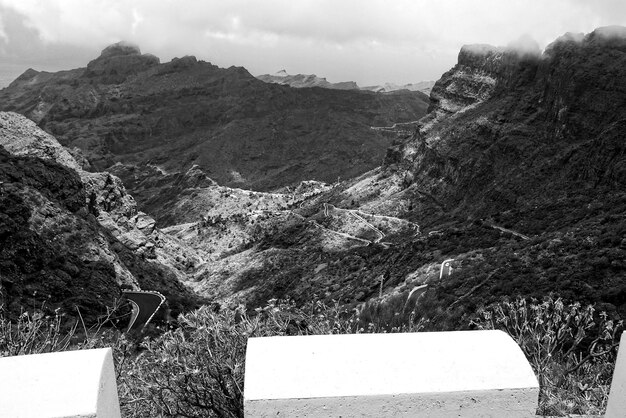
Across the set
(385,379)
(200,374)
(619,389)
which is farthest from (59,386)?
(619,389)

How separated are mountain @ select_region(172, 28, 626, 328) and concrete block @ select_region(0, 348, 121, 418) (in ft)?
70.6

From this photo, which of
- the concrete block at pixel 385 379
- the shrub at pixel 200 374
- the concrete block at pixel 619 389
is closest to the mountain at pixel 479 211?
the shrub at pixel 200 374

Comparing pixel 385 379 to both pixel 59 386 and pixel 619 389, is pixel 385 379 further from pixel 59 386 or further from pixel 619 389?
pixel 59 386

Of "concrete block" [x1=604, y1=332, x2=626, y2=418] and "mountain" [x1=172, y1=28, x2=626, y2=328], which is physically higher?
"concrete block" [x1=604, y1=332, x2=626, y2=418]

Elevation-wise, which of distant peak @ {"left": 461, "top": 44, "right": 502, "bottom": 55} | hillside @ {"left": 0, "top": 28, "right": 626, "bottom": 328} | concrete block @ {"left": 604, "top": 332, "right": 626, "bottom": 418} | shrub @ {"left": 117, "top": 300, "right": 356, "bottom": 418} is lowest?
hillside @ {"left": 0, "top": 28, "right": 626, "bottom": 328}

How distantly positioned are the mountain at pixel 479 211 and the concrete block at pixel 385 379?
20159 millimetres

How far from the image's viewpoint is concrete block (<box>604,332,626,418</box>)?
15.8 feet

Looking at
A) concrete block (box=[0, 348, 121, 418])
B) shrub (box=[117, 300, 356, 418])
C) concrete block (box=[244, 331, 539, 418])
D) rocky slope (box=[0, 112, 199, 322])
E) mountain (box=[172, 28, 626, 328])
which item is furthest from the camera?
mountain (box=[172, 28, 626, 328])

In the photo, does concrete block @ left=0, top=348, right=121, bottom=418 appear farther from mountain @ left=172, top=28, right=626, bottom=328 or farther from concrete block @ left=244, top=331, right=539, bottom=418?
mountain @ left=172, top=28, right=626, bottom=328

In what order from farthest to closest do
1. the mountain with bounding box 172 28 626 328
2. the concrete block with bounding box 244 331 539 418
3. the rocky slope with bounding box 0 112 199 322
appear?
the mountain with bounding box 172 28 626 328
the rocky slope with bounding box 0 112 199 322
the concrete block with bounding box 244 331 539 418

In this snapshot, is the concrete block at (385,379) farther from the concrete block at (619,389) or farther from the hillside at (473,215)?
the hillside at (473,215)

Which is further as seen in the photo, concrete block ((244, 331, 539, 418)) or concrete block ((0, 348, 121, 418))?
concrete block ((244, 331, 539, 418))

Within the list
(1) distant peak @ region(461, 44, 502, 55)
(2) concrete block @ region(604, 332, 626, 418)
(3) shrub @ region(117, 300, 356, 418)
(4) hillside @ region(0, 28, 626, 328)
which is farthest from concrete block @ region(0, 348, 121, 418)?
(1) distant peak @ region(461, 44, 502, 55)

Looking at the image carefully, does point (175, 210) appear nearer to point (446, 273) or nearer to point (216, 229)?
point (216, 229)
